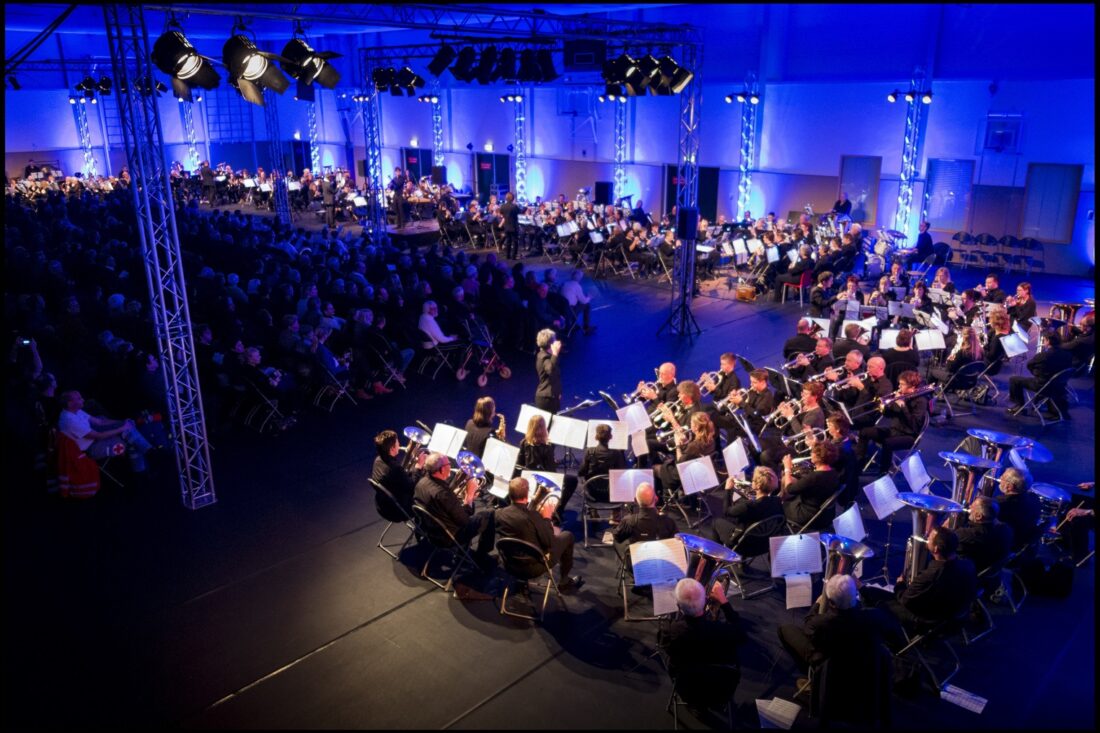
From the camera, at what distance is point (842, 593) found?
16.5ft

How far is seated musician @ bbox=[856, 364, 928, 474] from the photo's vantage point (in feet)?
28.8

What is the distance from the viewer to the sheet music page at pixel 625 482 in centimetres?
707

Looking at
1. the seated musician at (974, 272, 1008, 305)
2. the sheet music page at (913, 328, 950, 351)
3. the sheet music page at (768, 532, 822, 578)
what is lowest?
the sheet music page at (768, 532, 822, 578)

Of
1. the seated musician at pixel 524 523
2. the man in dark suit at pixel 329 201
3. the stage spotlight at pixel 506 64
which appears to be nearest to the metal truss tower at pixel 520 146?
the man in dark suit at pixel 329 201

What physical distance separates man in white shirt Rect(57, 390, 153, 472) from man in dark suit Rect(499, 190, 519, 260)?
44.5 ft

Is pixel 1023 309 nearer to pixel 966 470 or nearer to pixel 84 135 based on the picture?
pixel 966 470

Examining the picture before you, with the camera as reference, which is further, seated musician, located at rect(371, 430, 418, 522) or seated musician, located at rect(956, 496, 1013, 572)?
seated musician, located at rect(371, 430, 418, 522)

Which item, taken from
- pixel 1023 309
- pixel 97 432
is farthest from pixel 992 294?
pixel 97 432

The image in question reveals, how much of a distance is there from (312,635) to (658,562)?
2.77m

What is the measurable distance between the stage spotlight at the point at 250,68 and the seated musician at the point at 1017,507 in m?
8.31

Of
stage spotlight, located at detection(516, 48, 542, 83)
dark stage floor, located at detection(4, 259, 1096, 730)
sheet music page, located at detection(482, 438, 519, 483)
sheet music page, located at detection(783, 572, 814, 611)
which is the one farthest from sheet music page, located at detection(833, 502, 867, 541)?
stage spotlight, located at detection(516, 48, 542, 83)

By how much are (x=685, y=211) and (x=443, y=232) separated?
10.7 meters

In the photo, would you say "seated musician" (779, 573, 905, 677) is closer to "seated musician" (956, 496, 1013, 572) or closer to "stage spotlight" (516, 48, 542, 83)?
"seated musician" (956, 496, 1013, 572)

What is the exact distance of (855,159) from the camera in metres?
21.6
